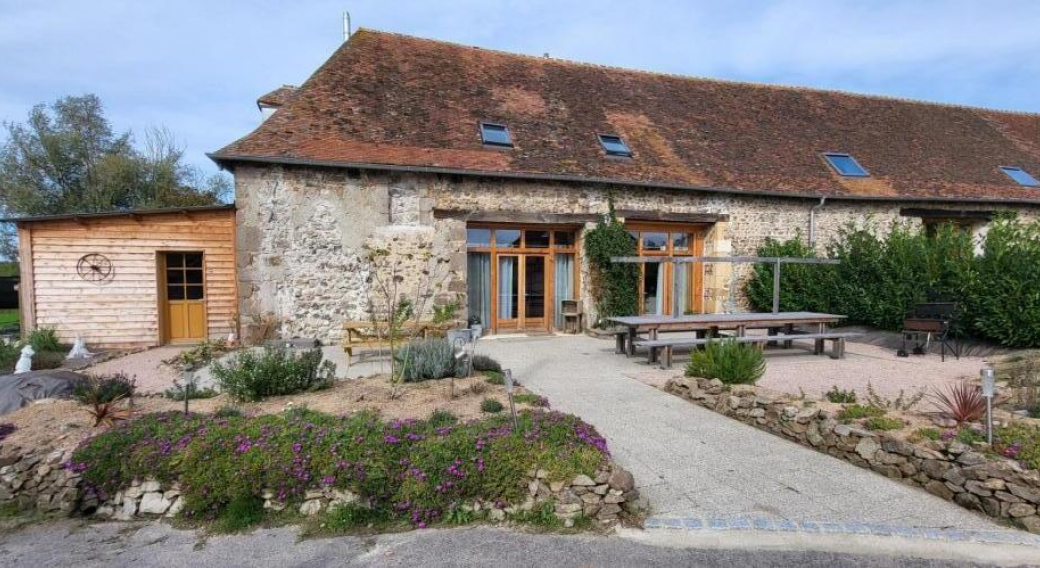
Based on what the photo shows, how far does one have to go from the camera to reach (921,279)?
9.35m

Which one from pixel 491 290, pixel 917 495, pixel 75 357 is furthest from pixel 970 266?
pixel 75 357

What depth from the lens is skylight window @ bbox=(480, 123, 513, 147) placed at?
10683 mm

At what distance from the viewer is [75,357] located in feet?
26.6

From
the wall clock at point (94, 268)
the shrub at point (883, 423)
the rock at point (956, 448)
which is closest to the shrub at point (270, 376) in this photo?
the shrub at point (883, 423)

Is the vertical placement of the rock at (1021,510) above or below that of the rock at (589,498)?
below

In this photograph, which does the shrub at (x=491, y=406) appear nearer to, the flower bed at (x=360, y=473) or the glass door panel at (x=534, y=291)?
the flower bed at (x=360, y=473)

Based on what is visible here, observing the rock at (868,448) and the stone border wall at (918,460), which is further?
the rock at (868,448)

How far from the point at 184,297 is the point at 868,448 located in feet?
34.5

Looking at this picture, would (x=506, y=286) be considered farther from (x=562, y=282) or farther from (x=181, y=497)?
(x=181, y=497)

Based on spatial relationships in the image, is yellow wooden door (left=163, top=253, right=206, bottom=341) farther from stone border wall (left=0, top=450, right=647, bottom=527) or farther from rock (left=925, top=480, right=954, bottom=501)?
rock (left=925, top=480, right=954, bottom=501)

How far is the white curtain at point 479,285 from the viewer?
10648 mm

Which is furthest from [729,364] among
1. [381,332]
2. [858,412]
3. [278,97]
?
[278,97]

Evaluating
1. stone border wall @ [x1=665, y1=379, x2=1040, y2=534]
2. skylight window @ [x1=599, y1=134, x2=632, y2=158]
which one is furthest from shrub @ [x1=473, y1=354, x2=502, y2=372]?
skylight window @ [x1=599, y1=134, x2=632, y2=158]

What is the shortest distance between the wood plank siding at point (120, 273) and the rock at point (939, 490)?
9948 millimetres
